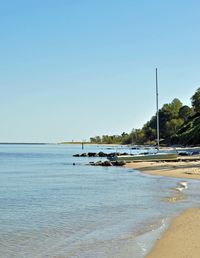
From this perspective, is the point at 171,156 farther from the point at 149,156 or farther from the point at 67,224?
the point at 67,224

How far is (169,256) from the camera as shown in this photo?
40.8 ft

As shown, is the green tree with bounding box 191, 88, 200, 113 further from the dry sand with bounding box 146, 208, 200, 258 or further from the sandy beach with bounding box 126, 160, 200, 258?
the dry sand with bounding box 146, 208, 200, 258

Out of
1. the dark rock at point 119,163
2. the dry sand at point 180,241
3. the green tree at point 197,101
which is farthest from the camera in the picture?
the green tree at point 197,101

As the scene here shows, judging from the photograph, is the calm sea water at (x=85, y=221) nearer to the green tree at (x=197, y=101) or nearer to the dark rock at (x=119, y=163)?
the dark rock at (x=119, y=163)

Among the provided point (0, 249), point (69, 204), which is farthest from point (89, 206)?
point (0, 249)

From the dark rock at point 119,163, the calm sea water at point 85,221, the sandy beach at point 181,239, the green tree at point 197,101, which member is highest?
the green tree at point 197,101

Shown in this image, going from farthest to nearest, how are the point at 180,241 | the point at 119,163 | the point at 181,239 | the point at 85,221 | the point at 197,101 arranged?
the point at 197,101 → the point at 119,163 → the point at 85,221 → the point at 181,239 → the point at 180,241

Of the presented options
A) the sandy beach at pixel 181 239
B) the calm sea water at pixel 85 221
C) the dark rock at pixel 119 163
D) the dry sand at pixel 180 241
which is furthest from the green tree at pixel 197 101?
the dry sand at pixel 180 241

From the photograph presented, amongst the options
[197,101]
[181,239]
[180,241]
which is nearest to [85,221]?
[181,239]

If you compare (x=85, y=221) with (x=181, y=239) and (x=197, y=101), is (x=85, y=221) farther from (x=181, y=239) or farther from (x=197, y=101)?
(x=197, y=101)

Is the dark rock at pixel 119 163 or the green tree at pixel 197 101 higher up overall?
the green tree at pixel 197 101

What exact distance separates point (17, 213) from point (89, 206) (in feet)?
13.1

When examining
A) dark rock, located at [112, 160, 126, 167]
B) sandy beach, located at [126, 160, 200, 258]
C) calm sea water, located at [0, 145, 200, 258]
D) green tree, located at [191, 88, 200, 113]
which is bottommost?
calm sea water, located at [0, 145, 200, 258]

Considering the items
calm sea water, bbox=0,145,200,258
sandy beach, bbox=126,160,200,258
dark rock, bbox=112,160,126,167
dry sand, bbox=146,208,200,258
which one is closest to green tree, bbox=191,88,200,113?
dark rock, bbox=112,160,126,167
